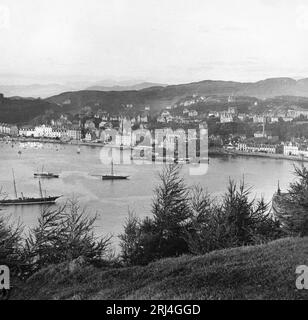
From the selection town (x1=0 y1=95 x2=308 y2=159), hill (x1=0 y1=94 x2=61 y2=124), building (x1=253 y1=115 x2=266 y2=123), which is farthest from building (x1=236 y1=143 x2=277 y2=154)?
hill (x1=0 y1=94 x2=61 y2=124)

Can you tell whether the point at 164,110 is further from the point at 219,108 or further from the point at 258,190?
the point at 258,190

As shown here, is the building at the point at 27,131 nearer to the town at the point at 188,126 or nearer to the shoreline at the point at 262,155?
the town at the point at 188,126

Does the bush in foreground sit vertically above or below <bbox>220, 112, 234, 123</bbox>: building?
below

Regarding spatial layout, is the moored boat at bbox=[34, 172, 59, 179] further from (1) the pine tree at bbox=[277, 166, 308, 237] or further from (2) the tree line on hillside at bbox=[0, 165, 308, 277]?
(1) the pine tree at bbox=[277, 166, 308, 237]

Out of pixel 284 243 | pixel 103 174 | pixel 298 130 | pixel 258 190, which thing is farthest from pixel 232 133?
pixel 284 243

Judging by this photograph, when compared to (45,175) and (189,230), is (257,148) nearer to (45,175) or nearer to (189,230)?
(45,175)

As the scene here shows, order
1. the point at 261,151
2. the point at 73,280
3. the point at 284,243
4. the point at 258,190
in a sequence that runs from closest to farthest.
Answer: the point at 73,280
the point at 284,243
the point at 258,190
the point at 261,151

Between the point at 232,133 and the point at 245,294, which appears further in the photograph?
the point at 232,133

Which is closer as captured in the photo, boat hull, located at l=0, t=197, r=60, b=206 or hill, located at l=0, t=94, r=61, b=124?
boat hull, located at l=0, t=197, r=60, b=206
